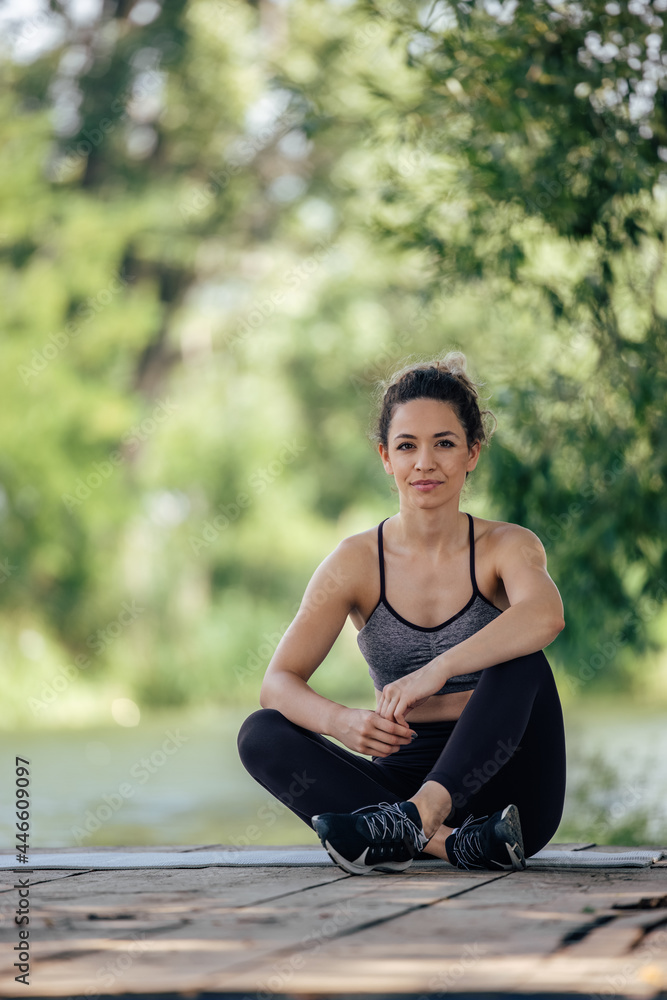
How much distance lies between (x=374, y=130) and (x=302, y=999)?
12.8 feet

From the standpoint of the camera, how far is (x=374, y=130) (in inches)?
179

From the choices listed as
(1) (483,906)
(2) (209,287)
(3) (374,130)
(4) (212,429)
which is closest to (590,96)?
(3) (374,130)

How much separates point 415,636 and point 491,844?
423 millimetres

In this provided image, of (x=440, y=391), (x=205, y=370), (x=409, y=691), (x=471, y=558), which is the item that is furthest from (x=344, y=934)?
(x=205, y=370)

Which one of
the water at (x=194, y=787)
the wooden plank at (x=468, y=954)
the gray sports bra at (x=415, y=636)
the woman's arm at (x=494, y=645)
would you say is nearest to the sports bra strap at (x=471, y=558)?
the gray sports bra at (x=415, y=636)

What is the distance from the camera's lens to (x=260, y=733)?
6.51ft

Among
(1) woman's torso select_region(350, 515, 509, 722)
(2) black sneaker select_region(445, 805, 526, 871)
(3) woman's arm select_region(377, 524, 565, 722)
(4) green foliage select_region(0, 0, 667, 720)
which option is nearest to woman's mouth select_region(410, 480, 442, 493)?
(1) woman's torso select_region(350, 515, 509, 722)

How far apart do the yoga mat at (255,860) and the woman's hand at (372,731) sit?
20cm

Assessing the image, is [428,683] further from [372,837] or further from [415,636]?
[372,837]

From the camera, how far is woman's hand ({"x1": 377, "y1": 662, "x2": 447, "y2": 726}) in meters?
1.95

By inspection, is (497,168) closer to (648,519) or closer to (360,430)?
(648,519)

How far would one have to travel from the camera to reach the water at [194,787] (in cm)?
383

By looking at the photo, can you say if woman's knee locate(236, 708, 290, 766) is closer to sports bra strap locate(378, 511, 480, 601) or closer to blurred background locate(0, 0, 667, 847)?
sports bra strap locate(378, 511, 480, 601)

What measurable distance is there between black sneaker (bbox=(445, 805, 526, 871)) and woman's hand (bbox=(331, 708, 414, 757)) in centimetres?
16
